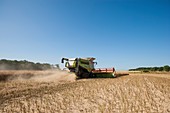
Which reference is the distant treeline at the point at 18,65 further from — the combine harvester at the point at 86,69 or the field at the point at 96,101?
the field at the point at 96,101

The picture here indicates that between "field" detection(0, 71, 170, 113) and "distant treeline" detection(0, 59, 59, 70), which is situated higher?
"distant treeline" detection(0, 59, 59, 70)

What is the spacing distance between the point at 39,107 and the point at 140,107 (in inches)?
190

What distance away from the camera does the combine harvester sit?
1512cm

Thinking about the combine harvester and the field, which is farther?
the combine harvester

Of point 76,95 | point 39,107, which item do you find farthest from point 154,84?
point 39,107

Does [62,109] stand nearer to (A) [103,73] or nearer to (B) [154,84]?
(B) [154,84]

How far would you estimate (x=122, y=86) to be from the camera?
920 centimetres

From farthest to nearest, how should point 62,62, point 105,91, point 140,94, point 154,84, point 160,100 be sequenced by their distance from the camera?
1. point 62,62
2. point 154,84
3. point 105,91
4. point 140,94
5. point 160,100

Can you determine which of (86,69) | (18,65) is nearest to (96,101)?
(86,69)

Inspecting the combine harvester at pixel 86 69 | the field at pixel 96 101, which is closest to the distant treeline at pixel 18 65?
the combine harvester at pixel 86 69

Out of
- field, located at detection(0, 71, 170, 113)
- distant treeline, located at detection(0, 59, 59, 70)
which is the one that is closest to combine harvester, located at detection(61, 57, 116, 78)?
field, located at detection(0, 71, 170, 113)

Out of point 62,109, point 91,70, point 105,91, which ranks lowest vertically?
point 62,109

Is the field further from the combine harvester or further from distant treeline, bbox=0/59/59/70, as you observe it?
distant treeline, bbox=0/59/59/70

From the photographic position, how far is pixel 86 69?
656 inches
